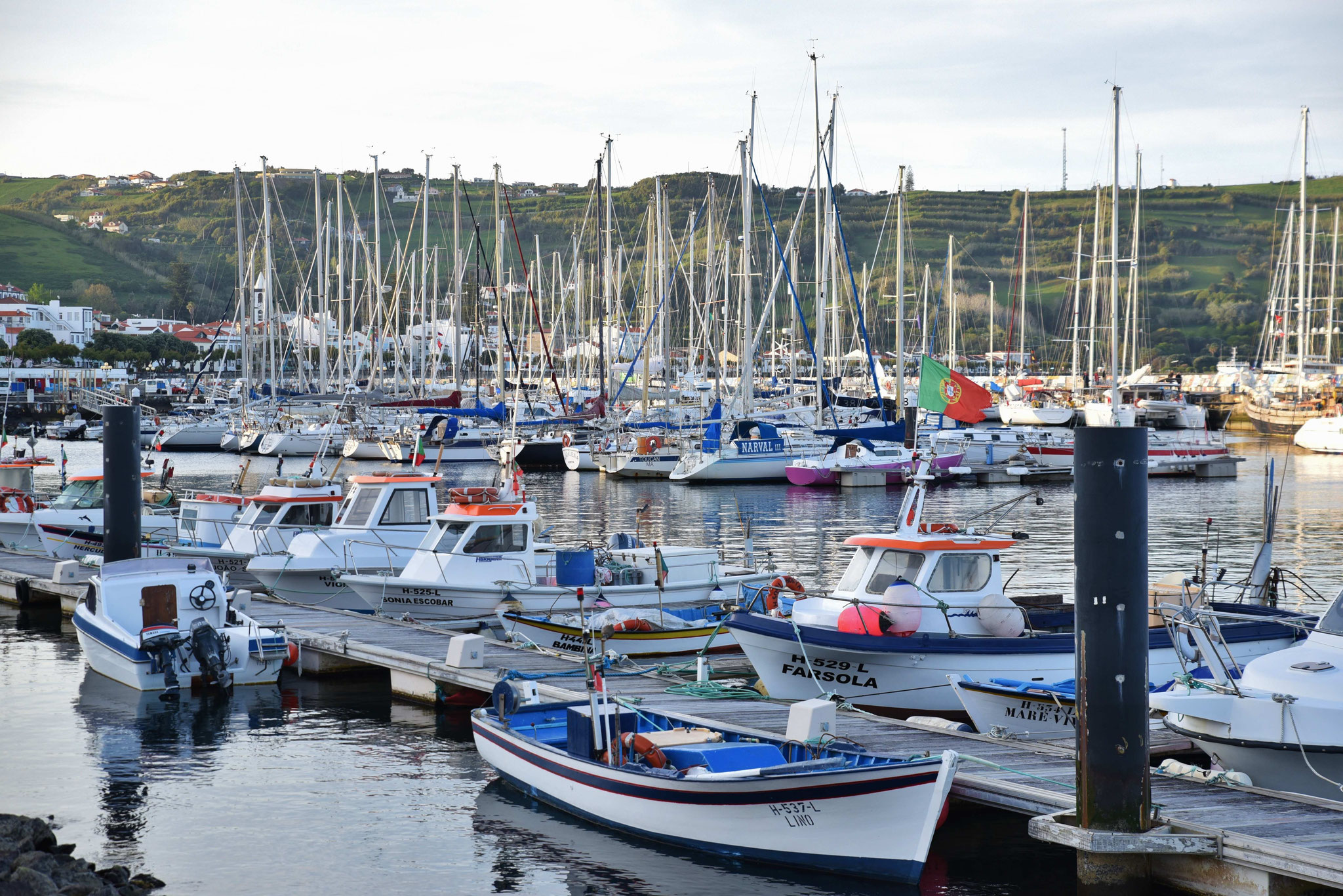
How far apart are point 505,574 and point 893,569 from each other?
7914 millimetres

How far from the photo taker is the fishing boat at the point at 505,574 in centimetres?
2248

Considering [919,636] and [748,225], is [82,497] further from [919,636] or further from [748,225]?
[748,225]

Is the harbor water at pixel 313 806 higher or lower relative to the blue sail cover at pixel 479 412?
lower

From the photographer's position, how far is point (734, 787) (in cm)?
1185

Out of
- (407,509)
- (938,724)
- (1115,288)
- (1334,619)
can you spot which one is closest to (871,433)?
(1115,288)

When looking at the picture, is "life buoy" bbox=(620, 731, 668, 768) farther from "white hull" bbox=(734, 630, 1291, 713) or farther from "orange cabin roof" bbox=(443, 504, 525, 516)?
"orange cabin roof" bbox=(443, 504, 525, 516)

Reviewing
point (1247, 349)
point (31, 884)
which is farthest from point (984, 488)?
point (1247, 349)

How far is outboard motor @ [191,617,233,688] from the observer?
763 inches

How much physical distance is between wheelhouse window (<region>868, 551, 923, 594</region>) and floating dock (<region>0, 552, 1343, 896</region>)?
2.32m

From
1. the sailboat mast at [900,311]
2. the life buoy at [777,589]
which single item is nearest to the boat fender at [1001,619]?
the life buoy at [777,589]

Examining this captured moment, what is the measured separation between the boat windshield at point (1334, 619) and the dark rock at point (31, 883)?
11.9 m

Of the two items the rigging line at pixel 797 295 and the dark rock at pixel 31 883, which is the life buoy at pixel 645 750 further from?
the rigging line at pixel 797 295

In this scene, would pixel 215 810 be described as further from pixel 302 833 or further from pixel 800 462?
pixel 800 462

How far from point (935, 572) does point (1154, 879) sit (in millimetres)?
6218
